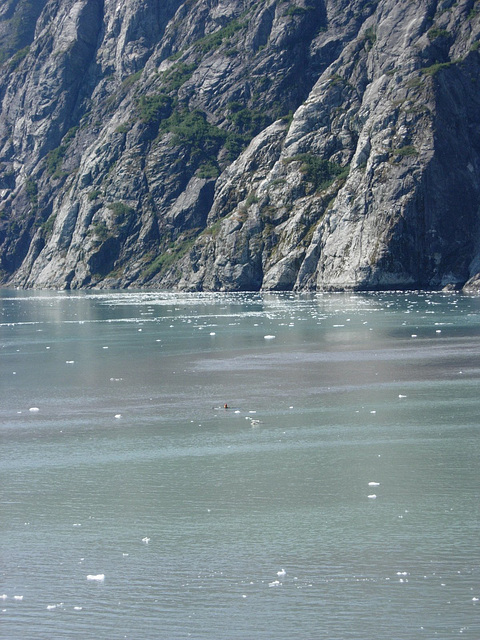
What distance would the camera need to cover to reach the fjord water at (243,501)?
11.8 metres

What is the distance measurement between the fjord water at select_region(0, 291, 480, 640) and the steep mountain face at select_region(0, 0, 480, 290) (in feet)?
225

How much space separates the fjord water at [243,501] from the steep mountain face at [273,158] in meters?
68.6

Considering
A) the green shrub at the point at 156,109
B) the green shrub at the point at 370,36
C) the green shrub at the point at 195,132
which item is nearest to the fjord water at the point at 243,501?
the green shrub at the point at 370,36

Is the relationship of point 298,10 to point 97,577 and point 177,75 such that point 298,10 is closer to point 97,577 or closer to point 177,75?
point 177,75

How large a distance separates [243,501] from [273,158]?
392 ft

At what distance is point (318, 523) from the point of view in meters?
15.1

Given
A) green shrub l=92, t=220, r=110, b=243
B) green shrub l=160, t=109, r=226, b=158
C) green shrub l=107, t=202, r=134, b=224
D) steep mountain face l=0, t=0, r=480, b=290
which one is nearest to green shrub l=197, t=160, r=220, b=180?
steep mountain face l=0, t=0, r=480, b=290

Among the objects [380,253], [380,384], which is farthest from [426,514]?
[380,253]

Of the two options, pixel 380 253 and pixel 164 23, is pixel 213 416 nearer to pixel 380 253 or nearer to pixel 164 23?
pixel 380 253

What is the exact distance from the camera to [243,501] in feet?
54.1

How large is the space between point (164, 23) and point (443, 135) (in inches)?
4248

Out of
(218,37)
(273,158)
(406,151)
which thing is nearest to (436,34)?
(406,151)

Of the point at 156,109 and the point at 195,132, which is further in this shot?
the point at 156,109

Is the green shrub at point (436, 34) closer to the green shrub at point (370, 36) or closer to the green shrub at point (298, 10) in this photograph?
the green shrub at point (370, 36)
